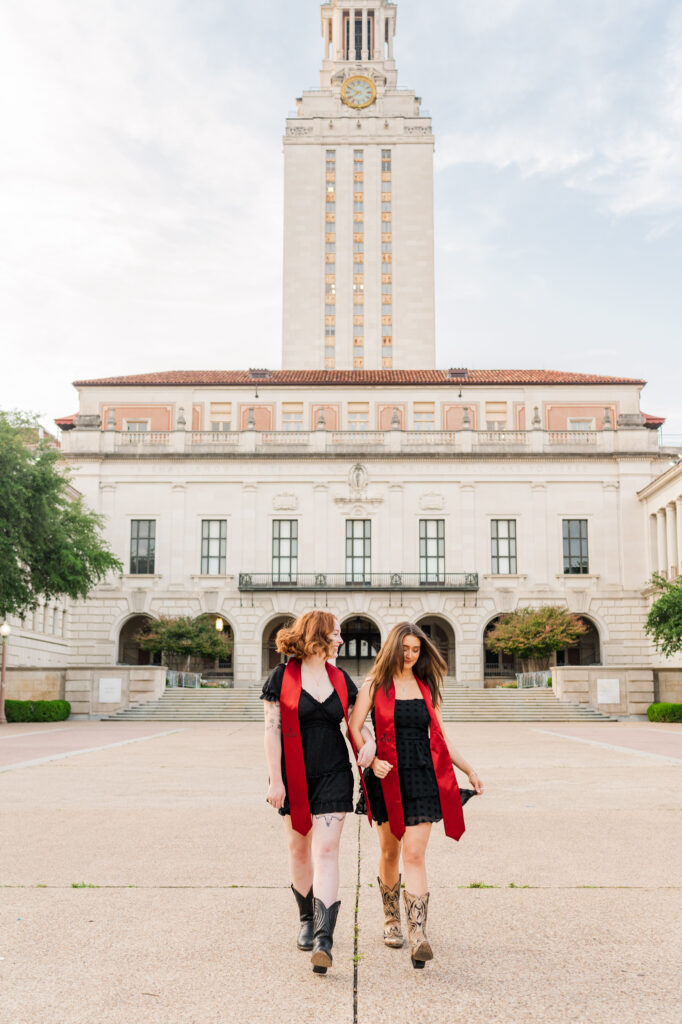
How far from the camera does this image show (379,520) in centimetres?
5197

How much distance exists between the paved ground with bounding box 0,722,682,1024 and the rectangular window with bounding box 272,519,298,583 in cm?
3832

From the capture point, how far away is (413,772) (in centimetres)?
564

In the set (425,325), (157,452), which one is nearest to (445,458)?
(157,452)

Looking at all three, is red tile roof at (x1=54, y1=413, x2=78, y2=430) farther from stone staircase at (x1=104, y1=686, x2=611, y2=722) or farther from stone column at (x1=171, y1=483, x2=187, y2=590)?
stone staircase at (x1=104, y1=686, x2=611, y2=722)

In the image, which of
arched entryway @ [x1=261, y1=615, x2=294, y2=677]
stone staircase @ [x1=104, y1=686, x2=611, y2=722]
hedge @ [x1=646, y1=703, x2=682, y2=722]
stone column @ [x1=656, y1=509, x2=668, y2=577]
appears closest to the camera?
hedge @ [x1=646, y1=703, x2=682, y2=722]

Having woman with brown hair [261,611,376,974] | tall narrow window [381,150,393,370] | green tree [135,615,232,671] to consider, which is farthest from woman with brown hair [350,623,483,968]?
tall narrow window [381,150,393,370]

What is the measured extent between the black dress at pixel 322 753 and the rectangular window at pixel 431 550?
45869 mm

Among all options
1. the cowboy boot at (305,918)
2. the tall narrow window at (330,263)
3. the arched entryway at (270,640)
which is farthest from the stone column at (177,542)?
the cowboy boot at (305,918)

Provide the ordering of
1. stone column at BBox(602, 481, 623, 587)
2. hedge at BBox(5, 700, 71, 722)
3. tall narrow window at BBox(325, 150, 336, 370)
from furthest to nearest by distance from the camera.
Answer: tall narrow window at BBox(325, 150, 336, 370), stone column at BBox(602, 481, 623, 587), hedge at BBox(5, 700, 71, 722)

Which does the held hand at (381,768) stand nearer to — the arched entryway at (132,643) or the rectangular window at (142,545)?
the rectangular window at (142,545)

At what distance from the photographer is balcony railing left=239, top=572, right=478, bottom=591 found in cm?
5047

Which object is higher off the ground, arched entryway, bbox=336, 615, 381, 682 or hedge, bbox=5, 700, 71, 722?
arched entryway, bbox=336, 615, 381, 682

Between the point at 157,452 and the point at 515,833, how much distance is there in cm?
4501

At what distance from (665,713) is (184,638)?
22205mm
